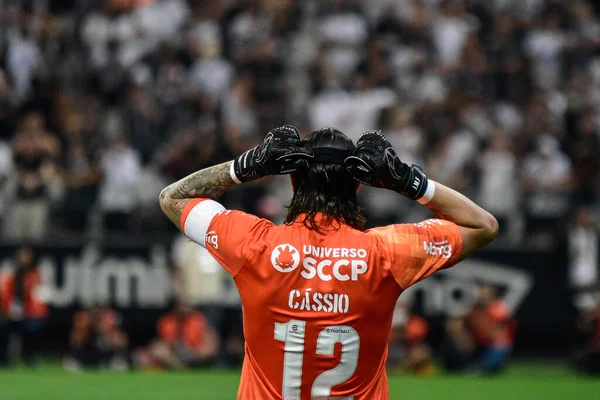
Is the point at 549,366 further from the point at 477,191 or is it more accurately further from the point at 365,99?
the point at 365,99

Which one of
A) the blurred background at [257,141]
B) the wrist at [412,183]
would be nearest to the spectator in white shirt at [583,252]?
the blurred background at [257,141]

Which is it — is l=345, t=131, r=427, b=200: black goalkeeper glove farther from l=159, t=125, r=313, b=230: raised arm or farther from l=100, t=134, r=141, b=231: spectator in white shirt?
l=100, t=134, r=141, b=231: spectator in white shirt

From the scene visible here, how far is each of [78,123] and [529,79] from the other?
753 cm

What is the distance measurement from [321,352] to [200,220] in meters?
0.70

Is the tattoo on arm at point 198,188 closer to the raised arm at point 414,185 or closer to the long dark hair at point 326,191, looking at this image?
the long dark hair at point 326,191

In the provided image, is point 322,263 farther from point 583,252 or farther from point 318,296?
point 583,252

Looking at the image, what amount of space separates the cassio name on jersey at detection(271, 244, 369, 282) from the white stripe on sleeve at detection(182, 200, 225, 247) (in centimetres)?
33

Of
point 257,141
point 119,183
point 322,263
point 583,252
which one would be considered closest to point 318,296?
point 322,263

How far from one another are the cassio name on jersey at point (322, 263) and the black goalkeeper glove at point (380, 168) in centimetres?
29

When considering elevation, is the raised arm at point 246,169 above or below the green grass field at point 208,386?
above

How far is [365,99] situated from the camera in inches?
638

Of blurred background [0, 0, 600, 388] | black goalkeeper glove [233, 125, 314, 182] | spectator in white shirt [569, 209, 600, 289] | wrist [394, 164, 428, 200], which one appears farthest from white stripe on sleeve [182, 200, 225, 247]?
spectator in white shirt [569, 209, 600, 289]

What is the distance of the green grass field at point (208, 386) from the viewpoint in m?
11.2

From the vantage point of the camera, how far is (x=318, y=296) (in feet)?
12.3
